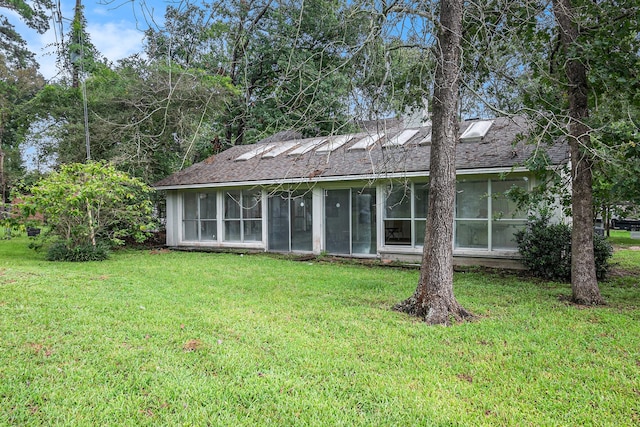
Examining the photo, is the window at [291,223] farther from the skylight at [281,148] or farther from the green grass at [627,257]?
the green grass at [627,257]

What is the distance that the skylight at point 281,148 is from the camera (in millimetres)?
14622

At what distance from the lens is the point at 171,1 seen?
2.99 metres

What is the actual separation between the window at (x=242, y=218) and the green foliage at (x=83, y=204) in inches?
108

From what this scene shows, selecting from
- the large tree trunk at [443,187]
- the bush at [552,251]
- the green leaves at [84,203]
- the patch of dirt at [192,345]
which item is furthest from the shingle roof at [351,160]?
the patch of dirt at [192,345]

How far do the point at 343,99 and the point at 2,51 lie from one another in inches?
1002

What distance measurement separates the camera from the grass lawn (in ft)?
9.40

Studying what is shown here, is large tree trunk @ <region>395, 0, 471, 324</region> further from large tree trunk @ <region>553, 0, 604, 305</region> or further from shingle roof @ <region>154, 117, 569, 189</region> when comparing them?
large tree trunk @ <region>553, 0, 604, 305</region>

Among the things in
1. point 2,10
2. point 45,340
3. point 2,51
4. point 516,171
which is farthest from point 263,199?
point 2,51

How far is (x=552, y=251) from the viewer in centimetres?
830

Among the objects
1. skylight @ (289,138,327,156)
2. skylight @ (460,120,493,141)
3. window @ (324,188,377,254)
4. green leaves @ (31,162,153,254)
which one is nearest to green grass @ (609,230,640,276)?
skylight @ (460,120,493,141)

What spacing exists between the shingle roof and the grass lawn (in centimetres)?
297

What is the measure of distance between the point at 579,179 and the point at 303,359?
5393 mm

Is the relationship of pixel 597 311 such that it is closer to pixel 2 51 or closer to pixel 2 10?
pixel 2 10

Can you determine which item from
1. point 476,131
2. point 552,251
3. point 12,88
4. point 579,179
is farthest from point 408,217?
point 12,88
